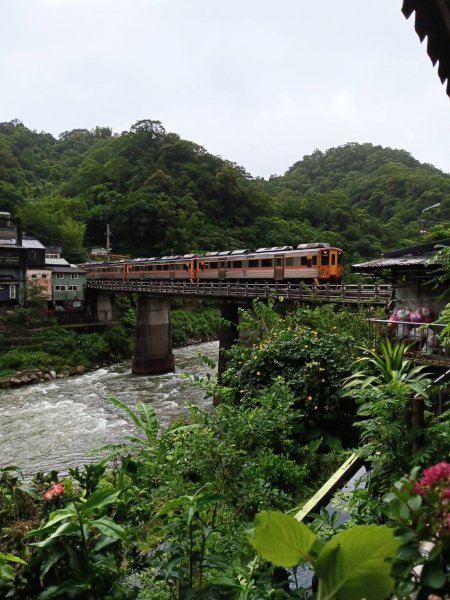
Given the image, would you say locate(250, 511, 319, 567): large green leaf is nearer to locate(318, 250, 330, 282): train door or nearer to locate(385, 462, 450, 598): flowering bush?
locate(385, 462, 450, 598): flowering bush

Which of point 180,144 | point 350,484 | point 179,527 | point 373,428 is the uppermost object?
point 180,144

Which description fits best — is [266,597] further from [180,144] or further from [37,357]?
[180,144]

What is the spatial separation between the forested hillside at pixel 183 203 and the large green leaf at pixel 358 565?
142 ft

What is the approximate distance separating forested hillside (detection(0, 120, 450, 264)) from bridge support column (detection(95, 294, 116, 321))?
1139 centimetres

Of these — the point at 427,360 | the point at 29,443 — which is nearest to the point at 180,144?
the point at 29,443

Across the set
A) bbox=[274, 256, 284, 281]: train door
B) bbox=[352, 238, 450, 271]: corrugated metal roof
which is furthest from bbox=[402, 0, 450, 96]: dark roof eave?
bbox=[274, 256, 284, 281]: train door

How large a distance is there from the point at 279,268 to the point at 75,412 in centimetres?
1269

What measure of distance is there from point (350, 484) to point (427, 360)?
3.18m

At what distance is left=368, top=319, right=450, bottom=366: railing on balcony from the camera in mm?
6622

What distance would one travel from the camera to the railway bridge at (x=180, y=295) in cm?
1493

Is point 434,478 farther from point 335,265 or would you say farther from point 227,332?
point 335,265

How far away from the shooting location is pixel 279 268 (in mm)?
23984

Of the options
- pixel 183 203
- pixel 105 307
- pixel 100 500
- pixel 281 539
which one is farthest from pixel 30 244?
pixel 281 539

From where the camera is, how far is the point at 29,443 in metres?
14.5
